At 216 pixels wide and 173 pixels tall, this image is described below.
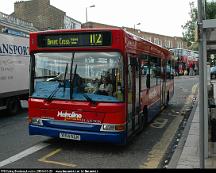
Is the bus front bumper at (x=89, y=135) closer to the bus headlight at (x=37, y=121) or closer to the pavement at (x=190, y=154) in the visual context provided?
the bus headlight at (x=37, y=121)

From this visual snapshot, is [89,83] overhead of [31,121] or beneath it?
overhead

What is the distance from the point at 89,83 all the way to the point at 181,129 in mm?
4492

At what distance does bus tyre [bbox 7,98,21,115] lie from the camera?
50.2 ft

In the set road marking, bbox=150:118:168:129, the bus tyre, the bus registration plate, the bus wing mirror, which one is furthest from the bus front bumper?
the bus tyre

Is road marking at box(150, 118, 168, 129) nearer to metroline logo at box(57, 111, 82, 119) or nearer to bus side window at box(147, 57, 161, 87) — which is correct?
bus side window at box(147, 57, 161, 87)

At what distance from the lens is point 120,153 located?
8938 mm

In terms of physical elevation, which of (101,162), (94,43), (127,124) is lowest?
(101,162)

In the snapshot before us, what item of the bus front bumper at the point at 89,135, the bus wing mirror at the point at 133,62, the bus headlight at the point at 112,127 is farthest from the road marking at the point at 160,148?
the bus wing mirror at the point at 133,62

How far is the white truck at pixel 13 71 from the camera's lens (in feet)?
47.5

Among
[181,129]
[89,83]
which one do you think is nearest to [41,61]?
[89,83]

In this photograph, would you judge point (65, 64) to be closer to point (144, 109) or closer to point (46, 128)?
point (46, 128)

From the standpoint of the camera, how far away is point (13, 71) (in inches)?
600

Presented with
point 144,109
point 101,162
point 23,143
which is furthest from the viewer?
point 144,109

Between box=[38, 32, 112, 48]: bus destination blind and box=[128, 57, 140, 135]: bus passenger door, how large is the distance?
0.92 metres
